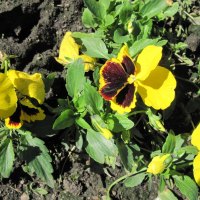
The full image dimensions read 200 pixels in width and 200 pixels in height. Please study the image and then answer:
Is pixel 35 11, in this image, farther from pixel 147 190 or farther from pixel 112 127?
pixel 147 190

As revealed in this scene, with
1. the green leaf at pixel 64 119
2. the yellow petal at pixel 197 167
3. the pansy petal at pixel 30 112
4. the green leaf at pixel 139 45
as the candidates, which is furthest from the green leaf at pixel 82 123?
the yellow petal at pixel 197 167

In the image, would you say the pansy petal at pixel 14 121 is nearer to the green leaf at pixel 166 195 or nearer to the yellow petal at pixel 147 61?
the yellow petal at pixel 147 61

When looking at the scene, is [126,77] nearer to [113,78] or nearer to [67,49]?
[113,78]

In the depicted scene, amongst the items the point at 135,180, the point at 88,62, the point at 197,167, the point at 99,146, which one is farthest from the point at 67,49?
the point at 197,167

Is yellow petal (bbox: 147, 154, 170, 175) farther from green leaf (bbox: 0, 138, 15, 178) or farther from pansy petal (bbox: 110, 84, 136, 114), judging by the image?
green leaf (bbox: 0, 138, 15, 178)

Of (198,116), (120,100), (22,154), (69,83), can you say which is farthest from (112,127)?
(198,116)
